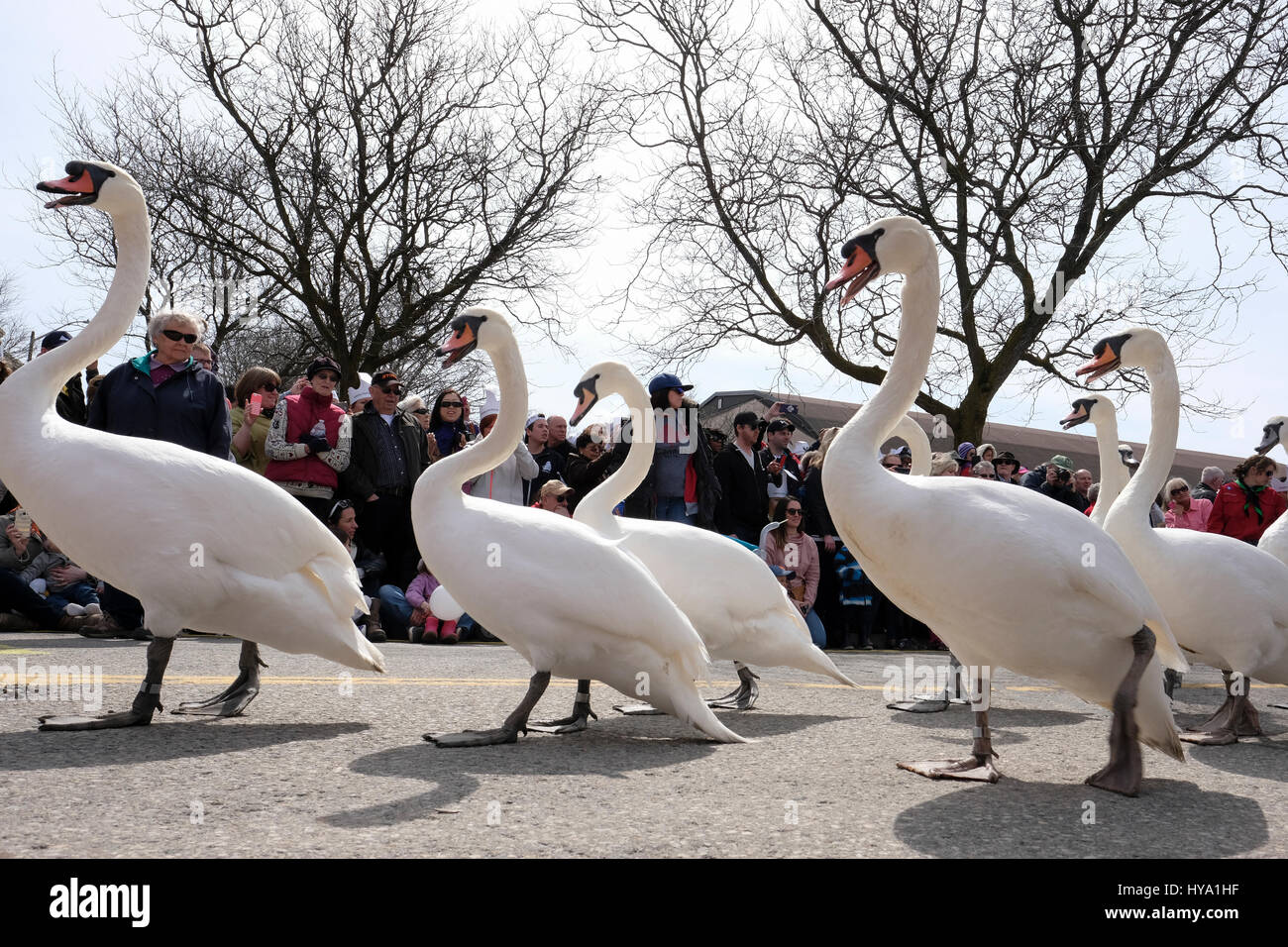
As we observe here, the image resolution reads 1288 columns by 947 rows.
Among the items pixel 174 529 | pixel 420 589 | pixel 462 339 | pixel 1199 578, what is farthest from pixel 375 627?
pixel 1199 578

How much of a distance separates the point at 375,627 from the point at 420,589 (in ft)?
1.83

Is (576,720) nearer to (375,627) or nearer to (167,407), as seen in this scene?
(167,407)

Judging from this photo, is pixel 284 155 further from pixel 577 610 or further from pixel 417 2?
pixel 577 610

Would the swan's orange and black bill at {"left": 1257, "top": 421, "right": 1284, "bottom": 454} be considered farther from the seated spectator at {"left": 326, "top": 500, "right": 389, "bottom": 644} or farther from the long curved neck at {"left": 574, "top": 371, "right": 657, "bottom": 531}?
the seated spectator at {"left": 326, "top": 500, "right": 389, "bottom": 644}

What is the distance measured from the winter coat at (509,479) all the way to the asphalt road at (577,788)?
12.5ft

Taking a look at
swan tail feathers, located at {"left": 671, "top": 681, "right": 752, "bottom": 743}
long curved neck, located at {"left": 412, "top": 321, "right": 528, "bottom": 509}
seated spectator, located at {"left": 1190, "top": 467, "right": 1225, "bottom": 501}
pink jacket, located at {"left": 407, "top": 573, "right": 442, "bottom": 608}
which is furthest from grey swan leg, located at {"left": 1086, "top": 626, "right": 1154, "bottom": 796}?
seated spectator, located at {"left": 1190, "top": 467, "right": 1225, "bottom": 501}

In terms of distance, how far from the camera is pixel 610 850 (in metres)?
2.94

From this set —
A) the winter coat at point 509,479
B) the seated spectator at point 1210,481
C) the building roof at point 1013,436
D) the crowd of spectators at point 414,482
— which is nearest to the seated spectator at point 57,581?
the crowd of spectators at point 414,482

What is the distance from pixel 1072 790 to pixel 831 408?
3560cm

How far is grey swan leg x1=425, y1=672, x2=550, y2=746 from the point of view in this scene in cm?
444

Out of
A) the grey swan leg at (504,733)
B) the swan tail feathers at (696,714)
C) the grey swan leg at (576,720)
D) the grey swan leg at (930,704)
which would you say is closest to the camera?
the grey swan leg at (504,733)

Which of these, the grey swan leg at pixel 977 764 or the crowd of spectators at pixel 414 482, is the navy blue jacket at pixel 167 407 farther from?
the grey swan leg at pixel 977 764

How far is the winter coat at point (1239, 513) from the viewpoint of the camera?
10.0 m

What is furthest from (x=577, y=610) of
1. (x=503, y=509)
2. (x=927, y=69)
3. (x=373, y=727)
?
(x=927, y=69)
